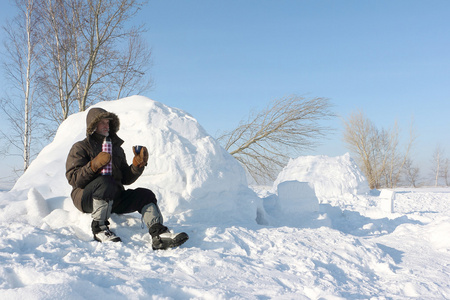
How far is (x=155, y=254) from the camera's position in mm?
2707

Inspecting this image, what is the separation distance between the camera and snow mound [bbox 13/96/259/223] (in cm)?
388

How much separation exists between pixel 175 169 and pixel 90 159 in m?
1.05

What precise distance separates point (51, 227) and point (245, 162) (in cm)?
721

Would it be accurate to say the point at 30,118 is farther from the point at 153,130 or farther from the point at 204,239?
the point at 204,239

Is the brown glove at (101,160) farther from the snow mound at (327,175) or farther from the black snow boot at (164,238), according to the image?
the snow mound at (327,175)

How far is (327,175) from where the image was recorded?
31.0 ft

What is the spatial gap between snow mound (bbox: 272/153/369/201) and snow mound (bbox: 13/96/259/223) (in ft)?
16.0

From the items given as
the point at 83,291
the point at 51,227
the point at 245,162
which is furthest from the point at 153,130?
the point at 245,162

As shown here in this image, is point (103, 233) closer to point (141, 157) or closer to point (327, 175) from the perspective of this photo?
point (141, 157)

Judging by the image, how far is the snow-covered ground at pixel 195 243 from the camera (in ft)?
7.07

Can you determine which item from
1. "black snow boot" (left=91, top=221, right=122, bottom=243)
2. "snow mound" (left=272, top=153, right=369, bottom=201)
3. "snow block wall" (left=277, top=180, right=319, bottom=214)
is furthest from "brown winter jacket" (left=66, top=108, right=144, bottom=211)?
"snow mound" (left=272, top=153, right=369, bottom=201)

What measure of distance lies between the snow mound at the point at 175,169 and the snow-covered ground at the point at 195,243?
1 cm

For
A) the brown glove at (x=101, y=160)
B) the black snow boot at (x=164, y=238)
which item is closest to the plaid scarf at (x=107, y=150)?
the brown glove at (x=101, y=160)

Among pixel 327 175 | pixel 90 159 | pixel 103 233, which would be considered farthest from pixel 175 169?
pixel 327 175
